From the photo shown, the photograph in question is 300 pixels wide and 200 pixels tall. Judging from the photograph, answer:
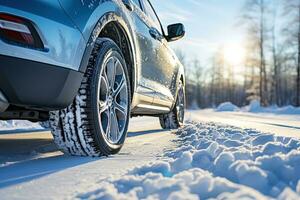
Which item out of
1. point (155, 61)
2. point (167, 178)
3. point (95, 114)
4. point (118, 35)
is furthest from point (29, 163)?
point (155, 61)

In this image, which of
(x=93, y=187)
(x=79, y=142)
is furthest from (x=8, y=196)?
(x=79, y=142)

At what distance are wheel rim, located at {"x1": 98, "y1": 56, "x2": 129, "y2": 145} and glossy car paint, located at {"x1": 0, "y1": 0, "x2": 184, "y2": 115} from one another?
0.93ft

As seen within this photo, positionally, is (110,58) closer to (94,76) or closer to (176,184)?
(94,76)

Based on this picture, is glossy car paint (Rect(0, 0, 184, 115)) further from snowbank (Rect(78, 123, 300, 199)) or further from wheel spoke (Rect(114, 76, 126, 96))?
snowbank (Rect(78, 123, 300, 199))

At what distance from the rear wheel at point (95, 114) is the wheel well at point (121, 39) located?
23 cm

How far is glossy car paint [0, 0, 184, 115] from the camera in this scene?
209 cm

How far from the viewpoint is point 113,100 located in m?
2.98

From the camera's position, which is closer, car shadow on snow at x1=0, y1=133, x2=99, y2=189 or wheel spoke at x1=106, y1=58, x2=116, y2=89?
car shadow on snow at x1=0, y1=133, x2=99, y2=189

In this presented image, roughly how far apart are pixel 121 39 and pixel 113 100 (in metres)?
0.54

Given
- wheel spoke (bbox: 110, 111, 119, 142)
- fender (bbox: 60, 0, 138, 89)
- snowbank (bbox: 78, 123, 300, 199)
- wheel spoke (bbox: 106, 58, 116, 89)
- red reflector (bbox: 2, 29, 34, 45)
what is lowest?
snowbank (bbox: 78, 123, 300, 199)

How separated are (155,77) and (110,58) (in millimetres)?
1420

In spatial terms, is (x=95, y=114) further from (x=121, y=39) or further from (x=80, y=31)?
(x=121, y=39)

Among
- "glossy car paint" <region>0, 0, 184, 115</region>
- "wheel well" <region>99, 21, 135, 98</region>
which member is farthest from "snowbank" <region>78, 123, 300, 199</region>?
"wheel well" <region>99, 21, 135, 98</region>

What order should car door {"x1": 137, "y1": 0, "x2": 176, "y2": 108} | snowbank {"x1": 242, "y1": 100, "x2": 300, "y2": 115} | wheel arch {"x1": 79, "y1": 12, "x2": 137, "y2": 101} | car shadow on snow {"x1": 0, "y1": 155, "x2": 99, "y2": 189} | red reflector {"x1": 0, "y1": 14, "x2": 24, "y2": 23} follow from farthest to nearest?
snowbank {"x1": 242, "y1": 100, "x2": 300, "y2": 115} → car door {"x1": 137, "y1": 0, "x2": 176, "y2": 108} → wheel arch {"x1": 79, "y1": 12, "x2": 137, "y2": 101} → red reflector {"x1": 0, "y1": 14, "x2": 24, "y2": 23} → car shadow on snow {"x1": 0, "y1": 155, "x2": 99, "y2": 189}
